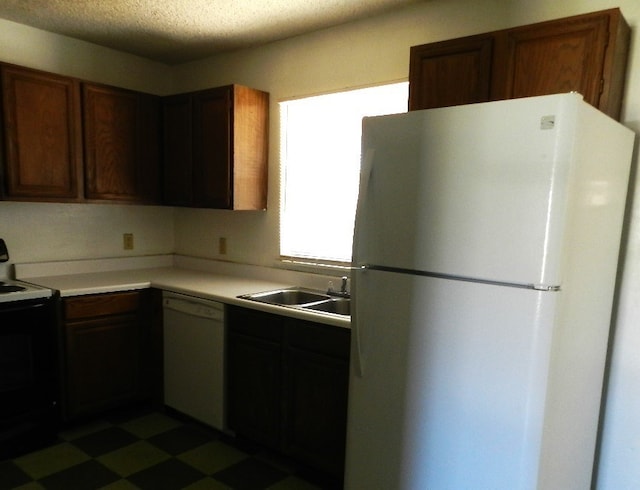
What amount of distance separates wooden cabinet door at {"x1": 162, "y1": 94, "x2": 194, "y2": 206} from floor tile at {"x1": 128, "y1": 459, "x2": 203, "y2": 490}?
64.7 inches

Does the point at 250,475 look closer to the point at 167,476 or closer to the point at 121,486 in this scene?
the point at 167,476

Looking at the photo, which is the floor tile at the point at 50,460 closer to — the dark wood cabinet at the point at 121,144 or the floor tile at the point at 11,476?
the floor tile at the point at 11,476

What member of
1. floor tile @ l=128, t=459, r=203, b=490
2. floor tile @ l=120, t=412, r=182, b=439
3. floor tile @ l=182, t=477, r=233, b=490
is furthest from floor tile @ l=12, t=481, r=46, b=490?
floor tile @ l=182, t=477, r=233, b=490

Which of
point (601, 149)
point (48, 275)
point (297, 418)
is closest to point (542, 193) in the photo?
point (601, 149)

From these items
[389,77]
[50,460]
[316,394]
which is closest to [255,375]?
[316,394]

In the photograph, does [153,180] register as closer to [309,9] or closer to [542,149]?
[309,9]

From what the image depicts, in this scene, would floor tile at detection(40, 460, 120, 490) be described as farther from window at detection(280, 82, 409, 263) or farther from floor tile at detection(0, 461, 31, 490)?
window at detection(280, 82, 409, 263)

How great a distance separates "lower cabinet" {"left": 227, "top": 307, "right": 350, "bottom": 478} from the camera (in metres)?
2.15

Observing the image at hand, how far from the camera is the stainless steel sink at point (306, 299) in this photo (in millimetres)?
2568

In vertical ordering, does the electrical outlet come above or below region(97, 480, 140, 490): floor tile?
above

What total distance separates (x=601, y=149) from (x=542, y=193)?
0.37 m

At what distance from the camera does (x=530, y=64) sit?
5.90 ft

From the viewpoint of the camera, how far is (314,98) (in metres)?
2.88

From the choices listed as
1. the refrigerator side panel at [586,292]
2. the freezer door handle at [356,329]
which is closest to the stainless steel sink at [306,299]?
the freezer door handle at [356,329]
